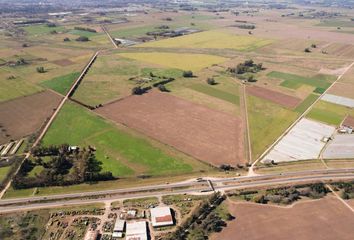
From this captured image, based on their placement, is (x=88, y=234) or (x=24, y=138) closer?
(x=88, y=234)

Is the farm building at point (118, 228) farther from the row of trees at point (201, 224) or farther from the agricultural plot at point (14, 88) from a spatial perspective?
the agricultural plot at point (14, 88)

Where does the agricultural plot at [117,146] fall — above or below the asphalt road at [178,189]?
above

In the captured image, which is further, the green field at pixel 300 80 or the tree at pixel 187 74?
the tree at pixel 187 74

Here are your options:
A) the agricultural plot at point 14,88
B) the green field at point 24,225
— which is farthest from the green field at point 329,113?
the agricultural plot at point 14,88

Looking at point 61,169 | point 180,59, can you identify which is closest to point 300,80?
point 180,59

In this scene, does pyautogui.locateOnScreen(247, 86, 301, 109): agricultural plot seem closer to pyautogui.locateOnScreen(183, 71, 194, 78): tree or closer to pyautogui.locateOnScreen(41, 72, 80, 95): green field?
pyautogui.locateOnScreen(183, 71, 194, 78): tree

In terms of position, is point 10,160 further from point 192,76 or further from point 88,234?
point 192,76

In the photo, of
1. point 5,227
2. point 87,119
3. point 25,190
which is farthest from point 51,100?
point 5,227
